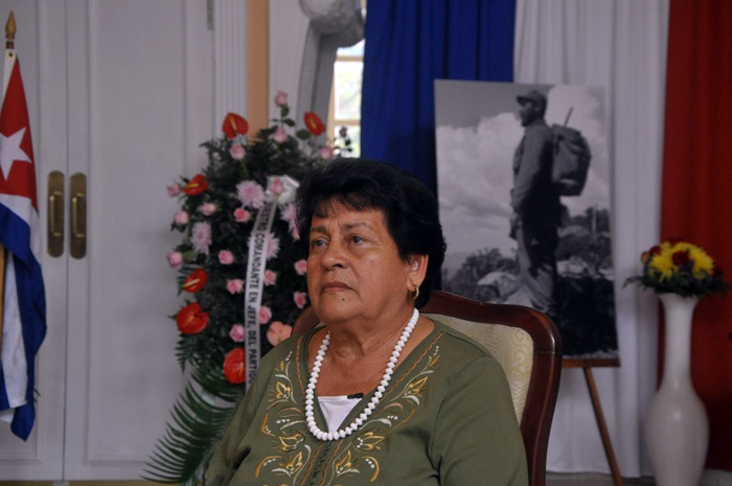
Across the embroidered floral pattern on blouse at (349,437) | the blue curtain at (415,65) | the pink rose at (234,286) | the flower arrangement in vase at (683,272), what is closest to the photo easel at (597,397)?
the flower arrangement in vase at (683,272)

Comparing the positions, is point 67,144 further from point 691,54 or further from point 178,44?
point 691,54

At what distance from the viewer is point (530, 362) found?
1755 mm

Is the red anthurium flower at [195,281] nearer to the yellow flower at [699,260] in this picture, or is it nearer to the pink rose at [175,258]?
the pink rose at [175,258]

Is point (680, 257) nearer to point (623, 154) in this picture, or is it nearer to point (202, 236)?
point (623, 154)

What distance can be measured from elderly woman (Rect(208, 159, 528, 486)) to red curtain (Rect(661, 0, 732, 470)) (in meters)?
2.81

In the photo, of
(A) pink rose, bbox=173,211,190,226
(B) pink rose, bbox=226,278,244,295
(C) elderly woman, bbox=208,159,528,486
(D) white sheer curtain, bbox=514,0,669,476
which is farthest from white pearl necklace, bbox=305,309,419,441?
(D) white sheer curtain, bbox=514,0,669,476

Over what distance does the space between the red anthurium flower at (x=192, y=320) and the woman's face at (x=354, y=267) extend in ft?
5.12

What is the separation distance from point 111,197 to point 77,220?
0.20 metres

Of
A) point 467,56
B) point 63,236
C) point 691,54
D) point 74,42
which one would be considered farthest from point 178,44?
point 691,54

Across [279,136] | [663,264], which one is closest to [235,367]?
[279,136]

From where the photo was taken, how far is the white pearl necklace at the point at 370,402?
1.65 meters

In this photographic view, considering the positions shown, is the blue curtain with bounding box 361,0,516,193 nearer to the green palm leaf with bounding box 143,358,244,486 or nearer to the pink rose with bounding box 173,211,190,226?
the pink rose with bounding box 173,211,190,226

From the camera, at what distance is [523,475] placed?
1509 mm

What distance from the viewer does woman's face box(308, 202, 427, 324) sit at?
1.74 meters
